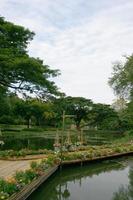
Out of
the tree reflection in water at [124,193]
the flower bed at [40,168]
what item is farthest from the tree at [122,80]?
the tree reflection in water at [124,193]

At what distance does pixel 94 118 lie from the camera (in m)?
68.6

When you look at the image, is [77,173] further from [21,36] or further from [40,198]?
[21,36]

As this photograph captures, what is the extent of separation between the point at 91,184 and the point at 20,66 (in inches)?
282

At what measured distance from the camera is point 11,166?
16.1m

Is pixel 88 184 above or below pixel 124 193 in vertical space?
above

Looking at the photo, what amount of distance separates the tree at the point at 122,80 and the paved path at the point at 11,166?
25.7 m

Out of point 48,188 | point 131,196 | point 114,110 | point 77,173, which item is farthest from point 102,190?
point 114,110

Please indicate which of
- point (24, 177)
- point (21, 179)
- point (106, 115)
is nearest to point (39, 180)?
point (24, 177)

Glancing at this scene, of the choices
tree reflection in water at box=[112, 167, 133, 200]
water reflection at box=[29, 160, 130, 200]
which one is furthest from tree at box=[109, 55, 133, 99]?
tree reflection in water at box=[112, 167, 133, 200]

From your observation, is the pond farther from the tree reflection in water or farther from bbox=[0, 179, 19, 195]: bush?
bbox=[0, 179, 19, 195]: bush

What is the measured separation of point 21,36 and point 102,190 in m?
11.1

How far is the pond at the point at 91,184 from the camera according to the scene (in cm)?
1394

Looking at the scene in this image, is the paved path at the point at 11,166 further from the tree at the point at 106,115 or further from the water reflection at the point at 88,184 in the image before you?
the tree at the point at 106,115

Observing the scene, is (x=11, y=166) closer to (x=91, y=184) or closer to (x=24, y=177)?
(x=91, y=184)
